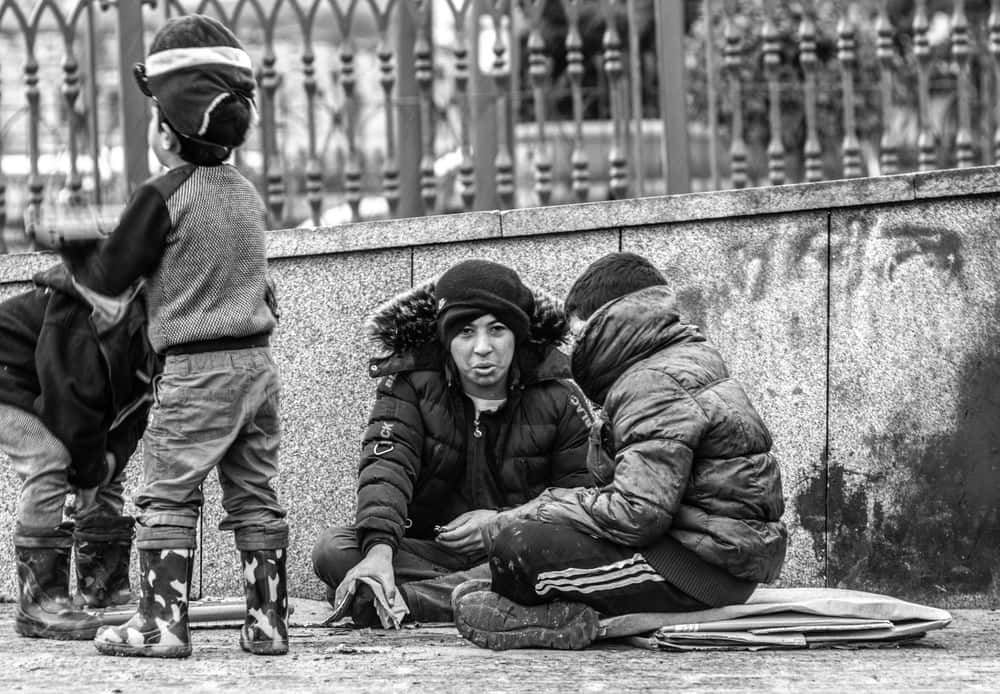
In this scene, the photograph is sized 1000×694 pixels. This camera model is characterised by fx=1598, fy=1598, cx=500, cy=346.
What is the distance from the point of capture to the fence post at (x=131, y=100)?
670 centimetres

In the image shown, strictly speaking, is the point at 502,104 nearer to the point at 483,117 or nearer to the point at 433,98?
the point at 483,117

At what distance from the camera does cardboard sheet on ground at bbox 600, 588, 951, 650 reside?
15.4 ft

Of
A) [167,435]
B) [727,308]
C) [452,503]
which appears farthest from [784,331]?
[167,435]

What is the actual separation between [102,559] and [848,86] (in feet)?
11.5

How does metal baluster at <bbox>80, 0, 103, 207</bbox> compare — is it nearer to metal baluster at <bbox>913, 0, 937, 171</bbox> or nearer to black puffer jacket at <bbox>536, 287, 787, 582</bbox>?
black puffer jacket at <bbox>536, 287, 787, 582</bbox>

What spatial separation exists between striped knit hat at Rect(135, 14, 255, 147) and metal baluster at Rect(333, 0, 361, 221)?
7.92 feet

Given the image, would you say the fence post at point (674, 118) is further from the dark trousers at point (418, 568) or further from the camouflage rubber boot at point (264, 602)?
the camouflage rubber boot at point (264, 602)

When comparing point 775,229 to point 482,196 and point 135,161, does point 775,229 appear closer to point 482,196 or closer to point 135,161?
point 482,196

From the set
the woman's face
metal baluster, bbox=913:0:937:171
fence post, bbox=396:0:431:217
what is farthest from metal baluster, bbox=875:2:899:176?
the woman's face

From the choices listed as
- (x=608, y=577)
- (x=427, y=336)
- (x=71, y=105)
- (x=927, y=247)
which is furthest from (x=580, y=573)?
(x=71, y=105)

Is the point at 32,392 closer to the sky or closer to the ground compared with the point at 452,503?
closer to the sky

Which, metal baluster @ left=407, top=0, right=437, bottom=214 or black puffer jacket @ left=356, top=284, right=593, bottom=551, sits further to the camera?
metal baluster @ left=407, top=0, right=437, bottom=214

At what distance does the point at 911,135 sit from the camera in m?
11.3

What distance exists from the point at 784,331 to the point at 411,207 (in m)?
1.85
